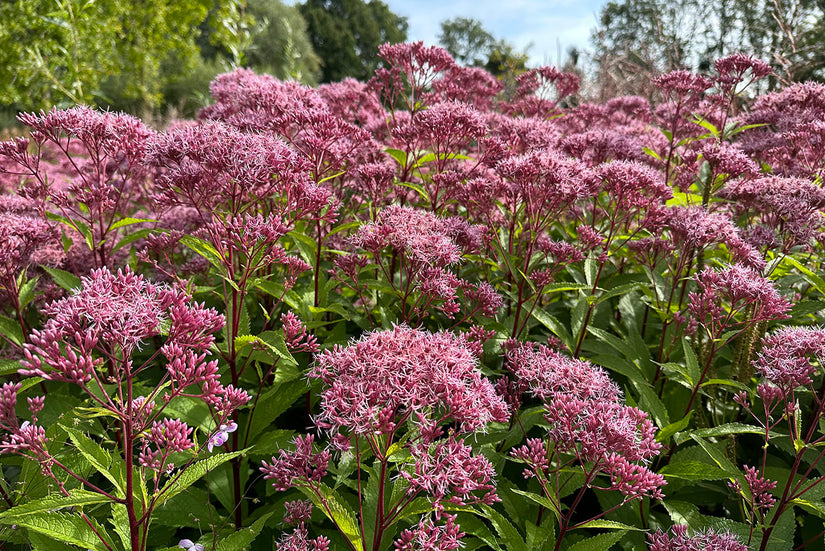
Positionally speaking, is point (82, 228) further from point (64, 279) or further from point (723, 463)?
point (723, 463)

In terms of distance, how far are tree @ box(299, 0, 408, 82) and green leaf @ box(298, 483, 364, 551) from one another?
49.5m

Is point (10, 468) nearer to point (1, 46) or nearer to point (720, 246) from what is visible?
point (720, 246)

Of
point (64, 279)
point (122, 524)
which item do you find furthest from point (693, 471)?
point (64, 279)

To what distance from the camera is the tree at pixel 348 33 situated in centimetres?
5166

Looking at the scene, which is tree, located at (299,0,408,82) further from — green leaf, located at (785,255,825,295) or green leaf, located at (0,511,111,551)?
green leaf, located at (0,511,111,551)

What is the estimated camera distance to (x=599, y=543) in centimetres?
213

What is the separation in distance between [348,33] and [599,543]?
187 feet

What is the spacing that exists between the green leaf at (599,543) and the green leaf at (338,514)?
0.90 m

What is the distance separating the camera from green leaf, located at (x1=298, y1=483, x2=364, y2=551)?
6.20 ft

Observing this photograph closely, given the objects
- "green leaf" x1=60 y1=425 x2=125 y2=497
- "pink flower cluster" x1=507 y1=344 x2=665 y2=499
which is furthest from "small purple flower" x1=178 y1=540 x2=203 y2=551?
"pink flower cluster" x1=507 y1=344 x2=665 y2=499

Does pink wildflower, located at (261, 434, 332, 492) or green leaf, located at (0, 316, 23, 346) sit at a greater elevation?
green leaf, located at (0, 316, 23, 346)

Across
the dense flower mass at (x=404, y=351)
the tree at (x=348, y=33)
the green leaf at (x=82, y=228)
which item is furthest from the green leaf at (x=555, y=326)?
the tree at (x=348, y=33)

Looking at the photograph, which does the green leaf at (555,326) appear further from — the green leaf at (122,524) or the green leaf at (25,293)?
the green leaf at (25,293)

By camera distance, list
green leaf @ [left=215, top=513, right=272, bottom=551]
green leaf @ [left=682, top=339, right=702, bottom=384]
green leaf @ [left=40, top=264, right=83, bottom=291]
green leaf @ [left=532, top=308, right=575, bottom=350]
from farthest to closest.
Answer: green leaf @ [left=532, top=308, right=575, bottom=350]
green leaf @ [left=40, top=264, right=83, bottom=291]
green leaf @ [left=682, top=339, right=702, bottom=384]
green leaf @ [left=215, top=513, right=272, bottom=551]
